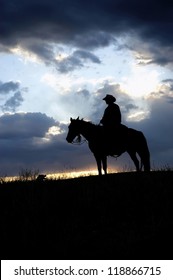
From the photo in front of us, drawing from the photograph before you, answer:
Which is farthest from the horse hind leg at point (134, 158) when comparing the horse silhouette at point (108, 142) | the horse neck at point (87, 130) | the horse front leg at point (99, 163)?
the horse neck at point (87, 130)

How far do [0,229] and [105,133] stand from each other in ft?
35.4

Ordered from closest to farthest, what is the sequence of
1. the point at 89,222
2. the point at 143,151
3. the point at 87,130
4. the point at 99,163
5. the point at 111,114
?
the point at 89,222 < the point at 99,163 < the point at 111,114 < the point at 87,130 < the point at 143,151

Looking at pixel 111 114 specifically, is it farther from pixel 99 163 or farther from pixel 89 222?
pixel 89 222

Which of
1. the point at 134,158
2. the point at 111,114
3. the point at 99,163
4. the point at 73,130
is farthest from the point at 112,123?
the point at 134,158

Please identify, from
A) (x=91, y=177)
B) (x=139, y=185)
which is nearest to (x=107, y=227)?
(x=139, y=185)

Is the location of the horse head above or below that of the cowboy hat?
below

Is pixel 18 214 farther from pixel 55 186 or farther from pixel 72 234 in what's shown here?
pixel 55 186

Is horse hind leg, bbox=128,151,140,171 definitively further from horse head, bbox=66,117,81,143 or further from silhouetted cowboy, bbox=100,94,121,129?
horse head, bbox=66,117,81,143

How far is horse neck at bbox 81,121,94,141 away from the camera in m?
20.5

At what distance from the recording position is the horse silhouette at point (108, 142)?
800 inches

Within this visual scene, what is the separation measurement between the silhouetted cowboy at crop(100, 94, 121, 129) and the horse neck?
533 millimetres

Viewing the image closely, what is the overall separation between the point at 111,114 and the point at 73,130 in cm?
177

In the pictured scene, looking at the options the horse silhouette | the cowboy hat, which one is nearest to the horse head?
the horse silhouette

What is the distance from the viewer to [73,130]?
66.5 ft
